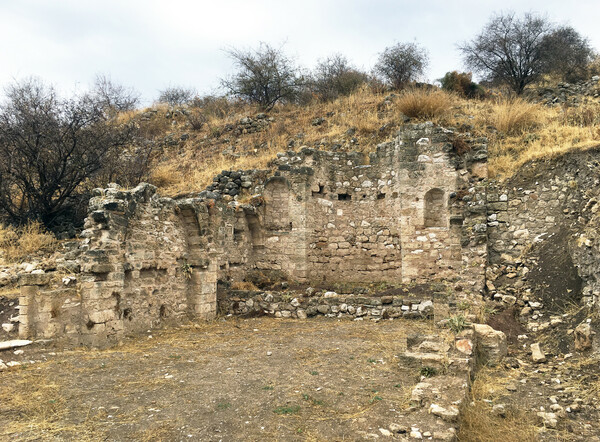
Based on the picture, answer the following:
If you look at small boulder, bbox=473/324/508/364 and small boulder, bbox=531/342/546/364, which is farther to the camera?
small boulder, bbox=473/324/508/364

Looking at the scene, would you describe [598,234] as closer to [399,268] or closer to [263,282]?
[399,268]

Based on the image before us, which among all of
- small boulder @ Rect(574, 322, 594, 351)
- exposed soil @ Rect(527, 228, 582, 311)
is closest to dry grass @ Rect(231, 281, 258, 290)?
exposed soil @ Rect(527, 228, 582, 311)

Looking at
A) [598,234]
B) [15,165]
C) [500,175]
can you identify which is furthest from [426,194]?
[15,165]

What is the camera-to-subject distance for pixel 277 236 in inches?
535

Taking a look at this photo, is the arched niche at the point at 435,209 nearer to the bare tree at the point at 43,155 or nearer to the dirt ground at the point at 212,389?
the dirt ground at the point at 212,389

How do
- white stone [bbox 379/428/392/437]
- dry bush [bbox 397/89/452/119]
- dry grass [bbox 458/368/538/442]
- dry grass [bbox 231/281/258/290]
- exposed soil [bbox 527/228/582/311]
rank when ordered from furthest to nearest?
dry bush [bbox 397/89/452/119] → dry grass [bbox 231/281/258/290] → exposed soil [bbox 527/228/582/311] → dry grass [bbox 458/368/538/442] → white stone [bbox 379/428/392/437]

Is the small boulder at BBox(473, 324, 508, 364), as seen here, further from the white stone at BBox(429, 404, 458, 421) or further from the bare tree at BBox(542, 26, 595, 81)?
the bare tree at BBox(542, 26, 595, 81)

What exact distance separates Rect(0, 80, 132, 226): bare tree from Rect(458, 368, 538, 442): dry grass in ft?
43.7

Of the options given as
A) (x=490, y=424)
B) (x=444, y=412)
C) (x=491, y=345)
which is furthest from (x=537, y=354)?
(x=444, y=412)

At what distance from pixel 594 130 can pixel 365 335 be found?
290 inches

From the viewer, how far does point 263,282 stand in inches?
503

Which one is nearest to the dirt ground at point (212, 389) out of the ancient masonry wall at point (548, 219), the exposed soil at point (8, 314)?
the exposed soil at point (8, 314)

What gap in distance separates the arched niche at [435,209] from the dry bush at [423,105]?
316cm

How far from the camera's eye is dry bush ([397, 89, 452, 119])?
565 inches
